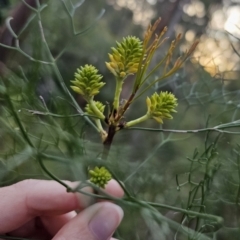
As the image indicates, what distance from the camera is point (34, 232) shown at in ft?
1.52


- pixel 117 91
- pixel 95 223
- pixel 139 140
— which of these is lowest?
pixel 139 140

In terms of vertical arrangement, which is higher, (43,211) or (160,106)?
(160,106)

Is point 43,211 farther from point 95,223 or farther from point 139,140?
point 139,140

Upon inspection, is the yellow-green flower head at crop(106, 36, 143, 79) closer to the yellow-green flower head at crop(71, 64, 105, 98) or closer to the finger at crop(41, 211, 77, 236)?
the yellow-green flower head at crop(71, 64, 105, 98)

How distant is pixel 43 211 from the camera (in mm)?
427

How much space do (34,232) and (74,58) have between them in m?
0.63

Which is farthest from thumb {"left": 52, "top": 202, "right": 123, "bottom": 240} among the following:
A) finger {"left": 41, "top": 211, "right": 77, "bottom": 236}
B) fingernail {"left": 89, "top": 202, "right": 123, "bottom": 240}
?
finger {"left": 41, "top": 211, "right": 77, "bottom": 236}

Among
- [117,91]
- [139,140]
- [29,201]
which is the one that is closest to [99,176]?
[117,91]

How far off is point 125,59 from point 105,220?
0.39 ft

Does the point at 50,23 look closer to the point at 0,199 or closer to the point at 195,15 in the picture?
the point at 0,199

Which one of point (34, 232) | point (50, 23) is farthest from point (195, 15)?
point (34, 232)

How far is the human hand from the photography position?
1.04 ft

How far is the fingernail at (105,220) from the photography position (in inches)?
11.5

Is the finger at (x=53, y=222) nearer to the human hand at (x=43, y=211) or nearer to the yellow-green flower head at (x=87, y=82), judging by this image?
the human hand at (x=43, y=211)
